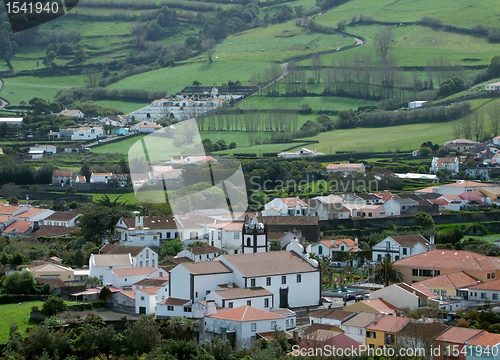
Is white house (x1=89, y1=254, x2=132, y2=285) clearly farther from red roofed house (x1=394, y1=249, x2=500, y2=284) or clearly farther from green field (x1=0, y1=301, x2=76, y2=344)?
red roofed house (x1=394, y1=249, x2=500, y2=284)

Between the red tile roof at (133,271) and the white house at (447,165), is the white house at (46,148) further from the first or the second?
the red tile roof at (133,271)

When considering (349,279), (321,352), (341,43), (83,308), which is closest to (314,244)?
(349,279)

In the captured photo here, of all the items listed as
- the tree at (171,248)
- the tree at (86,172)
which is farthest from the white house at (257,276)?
the tree at (86,172)

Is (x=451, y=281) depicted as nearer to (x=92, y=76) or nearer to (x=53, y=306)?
(x=53, y=306)

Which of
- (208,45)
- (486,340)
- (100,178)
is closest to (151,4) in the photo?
(208,45)

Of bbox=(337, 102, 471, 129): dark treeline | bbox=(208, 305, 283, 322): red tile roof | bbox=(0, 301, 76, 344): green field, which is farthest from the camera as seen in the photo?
bbox=(337, 102, 471, 129): dark treeline

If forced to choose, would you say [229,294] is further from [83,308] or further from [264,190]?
Result: [264,190]

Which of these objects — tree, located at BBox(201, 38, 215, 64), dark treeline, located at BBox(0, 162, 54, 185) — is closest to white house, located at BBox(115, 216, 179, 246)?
dark treeline, located at BBox(0, 162, 54, 185)

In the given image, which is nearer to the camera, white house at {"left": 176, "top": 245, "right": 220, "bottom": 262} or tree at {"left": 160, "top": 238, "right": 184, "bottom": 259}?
white house at {"left": 176, "top": 245, "right": 220, "bottom": 262}
